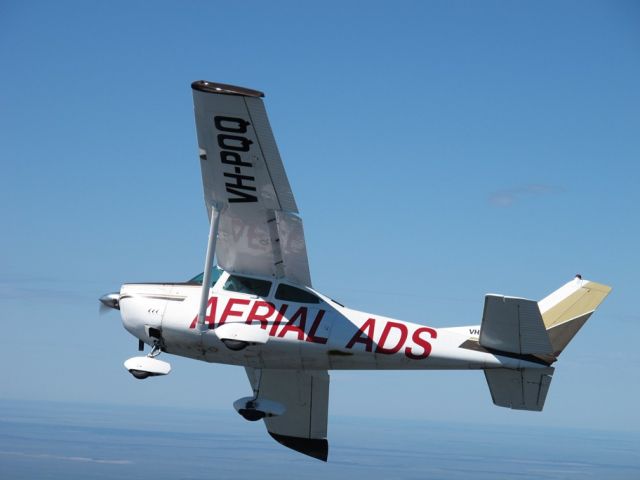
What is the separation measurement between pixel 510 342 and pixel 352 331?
2.51 m

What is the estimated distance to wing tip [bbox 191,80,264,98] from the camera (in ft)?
38.3

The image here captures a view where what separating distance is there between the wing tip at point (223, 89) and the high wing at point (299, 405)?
639 centimetres

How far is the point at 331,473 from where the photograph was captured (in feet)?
635

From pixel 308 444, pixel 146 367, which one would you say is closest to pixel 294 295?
pixel 146 367

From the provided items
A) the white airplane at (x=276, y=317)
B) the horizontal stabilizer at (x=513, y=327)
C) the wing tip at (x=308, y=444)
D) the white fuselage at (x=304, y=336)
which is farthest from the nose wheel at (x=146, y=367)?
the horizontal stabilizer at (x=513, y=327)

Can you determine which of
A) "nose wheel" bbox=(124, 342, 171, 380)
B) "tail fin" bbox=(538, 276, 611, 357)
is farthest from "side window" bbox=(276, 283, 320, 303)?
"tail fin" bbox=(538, 276, 611, 357)

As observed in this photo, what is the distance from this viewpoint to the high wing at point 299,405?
653 inches

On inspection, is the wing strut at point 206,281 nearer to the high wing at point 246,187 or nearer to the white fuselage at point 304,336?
the white fuselage at point 304,336

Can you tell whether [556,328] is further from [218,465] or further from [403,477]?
[218,465]

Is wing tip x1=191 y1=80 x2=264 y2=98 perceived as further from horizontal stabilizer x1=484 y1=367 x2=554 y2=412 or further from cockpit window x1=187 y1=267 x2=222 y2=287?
horizontal stabilizer x1=484 y1=367 x2=554 y2=412

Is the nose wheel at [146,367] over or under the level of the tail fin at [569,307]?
under

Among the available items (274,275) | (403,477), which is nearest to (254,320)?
(274,275)

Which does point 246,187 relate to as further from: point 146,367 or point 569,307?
point 569,307

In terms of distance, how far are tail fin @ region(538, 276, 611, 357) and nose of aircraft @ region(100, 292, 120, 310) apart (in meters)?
7.27
